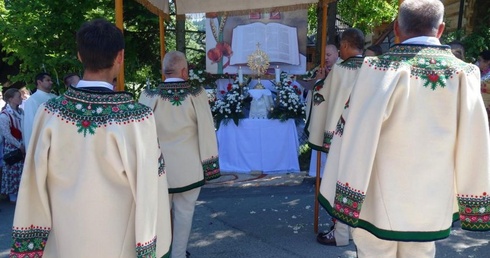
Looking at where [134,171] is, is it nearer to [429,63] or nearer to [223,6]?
[429,63]

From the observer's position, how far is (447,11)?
39.8 feet

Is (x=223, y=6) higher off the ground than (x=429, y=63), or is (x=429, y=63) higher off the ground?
(x=223, y=6)

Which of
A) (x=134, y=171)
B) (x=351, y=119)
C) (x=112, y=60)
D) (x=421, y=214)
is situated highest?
(x=112, y=60)

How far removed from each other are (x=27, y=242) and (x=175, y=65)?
78.4 inches

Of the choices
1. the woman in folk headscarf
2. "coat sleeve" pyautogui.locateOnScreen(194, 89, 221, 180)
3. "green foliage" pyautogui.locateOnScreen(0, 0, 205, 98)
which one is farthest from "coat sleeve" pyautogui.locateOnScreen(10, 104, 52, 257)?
"green foliage" pyautogui.locateOnScreen(0, 0, 205, 98)

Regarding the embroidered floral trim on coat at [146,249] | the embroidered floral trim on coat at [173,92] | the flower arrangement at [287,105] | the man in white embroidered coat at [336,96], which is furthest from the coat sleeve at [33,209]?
the flower arrangement at [287,105]

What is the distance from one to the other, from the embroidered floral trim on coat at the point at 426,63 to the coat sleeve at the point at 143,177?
1.26 metres

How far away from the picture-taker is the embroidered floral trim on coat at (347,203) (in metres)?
2.66

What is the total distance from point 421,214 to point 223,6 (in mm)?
3790

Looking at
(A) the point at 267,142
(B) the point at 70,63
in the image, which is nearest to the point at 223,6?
(A) the point at 267,142

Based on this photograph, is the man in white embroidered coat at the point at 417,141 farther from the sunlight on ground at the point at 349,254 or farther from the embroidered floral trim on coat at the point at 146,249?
the sunlight on ground at the point at 349,254

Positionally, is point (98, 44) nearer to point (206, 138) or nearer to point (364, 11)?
point (206, 138)

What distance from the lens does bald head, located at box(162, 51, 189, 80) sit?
4074mm

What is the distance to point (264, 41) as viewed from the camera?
9.98 meters
